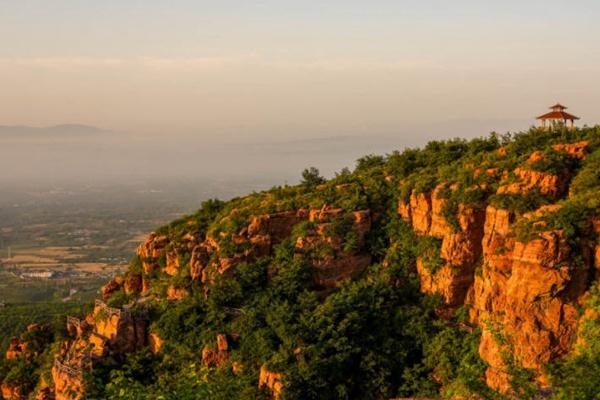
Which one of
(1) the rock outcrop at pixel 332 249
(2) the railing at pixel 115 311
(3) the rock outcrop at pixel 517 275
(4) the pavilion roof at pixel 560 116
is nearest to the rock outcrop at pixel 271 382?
(1) the rock outcrop at pixel 332 249

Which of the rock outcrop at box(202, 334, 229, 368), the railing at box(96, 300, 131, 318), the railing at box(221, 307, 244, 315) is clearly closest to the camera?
the rock outcrop at box(202, 334, 229, 368)

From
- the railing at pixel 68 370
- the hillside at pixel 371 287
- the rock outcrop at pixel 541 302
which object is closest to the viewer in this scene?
the rock outcrop at pixel 541 302

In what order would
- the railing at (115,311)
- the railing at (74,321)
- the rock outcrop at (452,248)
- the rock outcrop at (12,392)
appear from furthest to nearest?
1. the railing at (74,321)
2. the rock outcrop at (12,392)
3. the railing at (115,311)
4. the rock outcrop at (452,248)

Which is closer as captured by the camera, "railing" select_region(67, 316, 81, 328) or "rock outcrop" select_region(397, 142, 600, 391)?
"rock outcrop" select_region(397, 142, 600, 391)

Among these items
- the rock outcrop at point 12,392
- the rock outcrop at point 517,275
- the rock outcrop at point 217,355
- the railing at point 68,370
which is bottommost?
the rock outcrop at point 12,392

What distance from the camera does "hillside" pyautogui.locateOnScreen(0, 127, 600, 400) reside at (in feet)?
84.9

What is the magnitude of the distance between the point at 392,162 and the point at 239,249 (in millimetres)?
11838

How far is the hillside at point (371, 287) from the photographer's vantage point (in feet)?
84.9

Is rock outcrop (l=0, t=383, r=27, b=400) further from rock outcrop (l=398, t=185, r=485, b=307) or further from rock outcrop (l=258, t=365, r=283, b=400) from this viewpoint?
rock outcrop (l=398, t=185, r=485, b=307)

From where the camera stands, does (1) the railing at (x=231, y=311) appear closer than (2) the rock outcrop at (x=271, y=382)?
No

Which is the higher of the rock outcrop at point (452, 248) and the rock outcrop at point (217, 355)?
the rock outcrop at point (452, 248)

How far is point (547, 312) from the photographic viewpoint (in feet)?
84.4

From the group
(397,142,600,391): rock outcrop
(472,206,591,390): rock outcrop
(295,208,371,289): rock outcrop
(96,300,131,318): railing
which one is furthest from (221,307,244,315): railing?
(472,206,591,390): rock outcrop

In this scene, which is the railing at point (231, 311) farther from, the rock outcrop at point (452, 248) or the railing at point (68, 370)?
the rock outcrop at point (452, 248)
